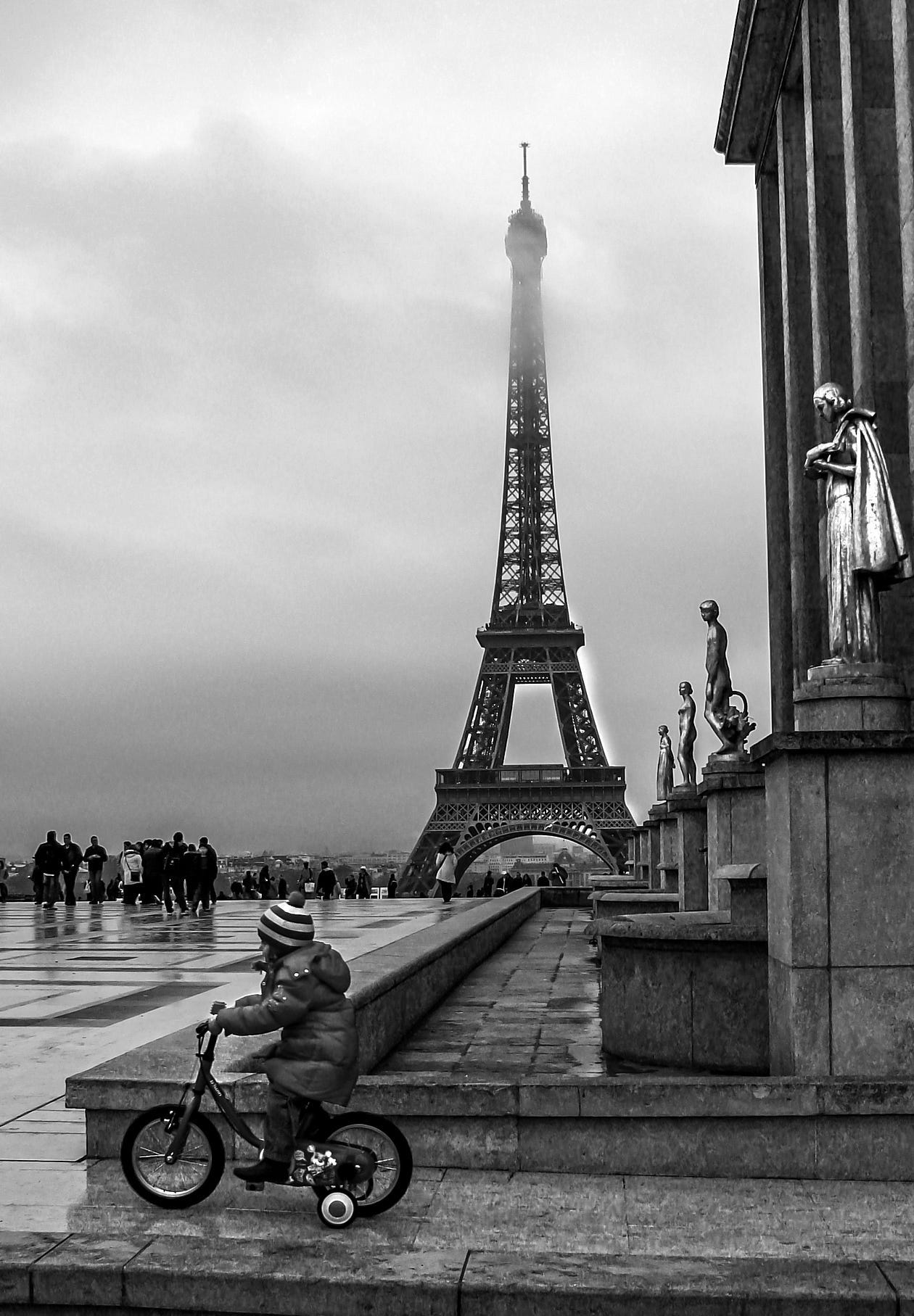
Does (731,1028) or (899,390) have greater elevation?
(899,390)

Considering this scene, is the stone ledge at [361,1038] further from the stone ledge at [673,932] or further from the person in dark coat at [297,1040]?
the stone ledge at [673,932]

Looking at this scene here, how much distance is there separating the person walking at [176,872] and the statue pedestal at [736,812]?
1700 centimetres

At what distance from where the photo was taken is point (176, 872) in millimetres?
29797

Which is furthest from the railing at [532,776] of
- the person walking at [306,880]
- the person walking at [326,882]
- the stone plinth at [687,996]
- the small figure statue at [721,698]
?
the stone plinth at [687,996]

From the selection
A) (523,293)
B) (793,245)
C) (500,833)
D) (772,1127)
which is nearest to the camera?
(772,1127)

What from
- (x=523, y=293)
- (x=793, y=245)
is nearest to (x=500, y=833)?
Answer: (x=523, y=293)

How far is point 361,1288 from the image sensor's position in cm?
519

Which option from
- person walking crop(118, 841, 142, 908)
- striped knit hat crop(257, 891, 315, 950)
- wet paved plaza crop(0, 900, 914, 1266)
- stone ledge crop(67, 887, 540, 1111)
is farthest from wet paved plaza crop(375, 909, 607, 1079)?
person walking crop(118, 841, 142, 908)

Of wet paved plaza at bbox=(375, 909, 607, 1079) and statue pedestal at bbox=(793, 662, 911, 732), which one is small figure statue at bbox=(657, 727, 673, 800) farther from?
statue pedestal at bbox=(793, 662, 911, 732)

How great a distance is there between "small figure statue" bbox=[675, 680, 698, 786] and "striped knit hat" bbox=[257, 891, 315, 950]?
15.4 m

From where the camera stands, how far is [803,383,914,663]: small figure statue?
880 centimetres

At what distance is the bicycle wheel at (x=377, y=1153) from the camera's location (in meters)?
5.98

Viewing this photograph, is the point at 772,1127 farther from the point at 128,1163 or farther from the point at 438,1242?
the point at 128,1163

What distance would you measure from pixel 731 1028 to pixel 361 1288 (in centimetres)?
428
